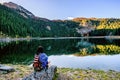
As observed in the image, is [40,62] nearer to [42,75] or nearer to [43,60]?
[43,60]

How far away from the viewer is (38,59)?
21062 mm

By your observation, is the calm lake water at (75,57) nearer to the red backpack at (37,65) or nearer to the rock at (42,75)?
the rock at (42,75)

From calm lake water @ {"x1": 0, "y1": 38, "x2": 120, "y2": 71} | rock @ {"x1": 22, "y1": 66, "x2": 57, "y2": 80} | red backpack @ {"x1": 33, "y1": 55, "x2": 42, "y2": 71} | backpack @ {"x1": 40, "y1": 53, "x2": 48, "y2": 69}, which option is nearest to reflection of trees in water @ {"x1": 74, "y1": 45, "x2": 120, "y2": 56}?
calm lake water @ {"x1": 0, "y1": 38, "x2": 120, "y2": 71}

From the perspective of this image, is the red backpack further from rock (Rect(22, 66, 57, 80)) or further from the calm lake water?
the calm lake water

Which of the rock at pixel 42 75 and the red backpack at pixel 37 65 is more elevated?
the red backpack at pixel 37 65

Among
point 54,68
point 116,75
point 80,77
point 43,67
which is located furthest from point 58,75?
point 116,75

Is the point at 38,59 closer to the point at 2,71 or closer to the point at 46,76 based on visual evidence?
the point at 46,76

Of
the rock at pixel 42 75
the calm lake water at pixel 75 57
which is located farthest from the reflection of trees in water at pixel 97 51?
the rock at pixel 42 75

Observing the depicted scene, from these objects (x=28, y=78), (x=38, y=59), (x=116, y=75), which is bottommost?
(x=116, y=75)

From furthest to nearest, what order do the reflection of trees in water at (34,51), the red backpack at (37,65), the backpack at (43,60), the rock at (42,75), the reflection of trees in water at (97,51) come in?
1. the reflection of trees in water at (97,51)
2. the reflection of trees in water at (34,51)
3. the backpack at (43,60)
4. the red backpack at (37,65)
5. the rock at (42,75)

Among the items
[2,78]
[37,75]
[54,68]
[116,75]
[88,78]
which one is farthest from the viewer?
[116,75]

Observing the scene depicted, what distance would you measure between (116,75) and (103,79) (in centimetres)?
387

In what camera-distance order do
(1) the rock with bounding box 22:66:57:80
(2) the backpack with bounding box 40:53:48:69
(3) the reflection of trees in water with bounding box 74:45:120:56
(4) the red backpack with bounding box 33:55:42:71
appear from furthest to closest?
(3) the reflection of trees in water with bounding box 74:45:120:56 < (2) the backpack with bounding box 40:53:48:69 < (4) the red backpack with bounding box 33:55:42:71 < (1) the rock with bounding box 22:66:57:80

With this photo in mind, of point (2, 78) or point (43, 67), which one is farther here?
point (2, 78)
